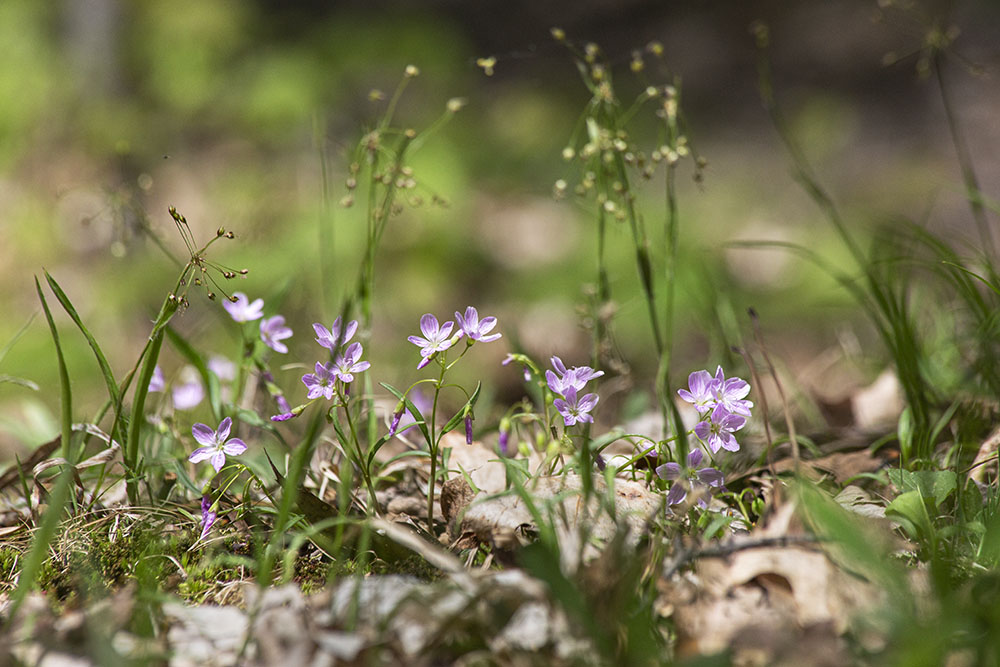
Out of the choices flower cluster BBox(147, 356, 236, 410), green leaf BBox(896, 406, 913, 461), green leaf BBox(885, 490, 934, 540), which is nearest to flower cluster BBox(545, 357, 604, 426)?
green leaf BBox(885, 490, 934, 540)

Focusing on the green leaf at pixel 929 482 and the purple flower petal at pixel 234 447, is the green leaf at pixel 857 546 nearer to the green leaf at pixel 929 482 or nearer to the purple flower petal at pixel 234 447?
the green leaf at pixel 929 482

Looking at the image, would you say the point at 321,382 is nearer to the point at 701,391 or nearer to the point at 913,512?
the point at 701,391

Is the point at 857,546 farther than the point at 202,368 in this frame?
No

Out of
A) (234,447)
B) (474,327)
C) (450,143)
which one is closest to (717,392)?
(474,327)

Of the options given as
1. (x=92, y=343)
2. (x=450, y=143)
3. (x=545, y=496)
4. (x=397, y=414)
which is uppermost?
(x=92, y=343)

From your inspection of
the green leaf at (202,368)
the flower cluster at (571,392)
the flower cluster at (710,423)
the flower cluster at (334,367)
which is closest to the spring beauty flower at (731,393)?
the flower cluster at (710,423)

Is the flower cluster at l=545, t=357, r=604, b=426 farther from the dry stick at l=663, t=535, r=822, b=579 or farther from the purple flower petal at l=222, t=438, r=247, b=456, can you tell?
the purple flower petal at l=222, t=438, r=247, b=456

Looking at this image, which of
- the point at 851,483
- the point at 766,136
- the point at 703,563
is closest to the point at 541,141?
the point at 766,136
